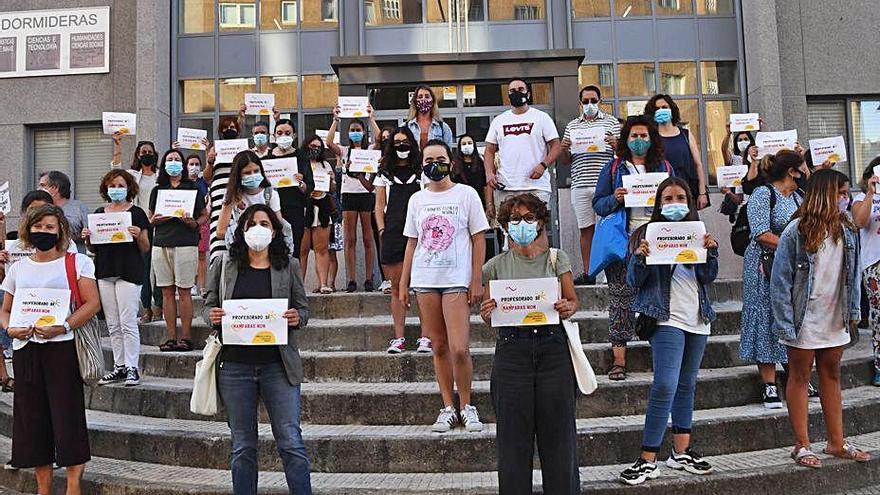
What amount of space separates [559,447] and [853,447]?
268cm

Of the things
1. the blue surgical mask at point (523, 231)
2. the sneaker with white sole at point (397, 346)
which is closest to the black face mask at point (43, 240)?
the sneaker with white sole at point (397, 346)

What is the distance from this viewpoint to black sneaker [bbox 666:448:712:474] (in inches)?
214

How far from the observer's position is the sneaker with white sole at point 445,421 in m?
5.95

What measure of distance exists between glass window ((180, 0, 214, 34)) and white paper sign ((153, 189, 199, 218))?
977 cm

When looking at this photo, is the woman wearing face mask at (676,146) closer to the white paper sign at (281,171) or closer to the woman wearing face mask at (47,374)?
the white paper sign at (281,171)

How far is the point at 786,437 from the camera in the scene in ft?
20.2

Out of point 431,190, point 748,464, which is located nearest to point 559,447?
point 748,464

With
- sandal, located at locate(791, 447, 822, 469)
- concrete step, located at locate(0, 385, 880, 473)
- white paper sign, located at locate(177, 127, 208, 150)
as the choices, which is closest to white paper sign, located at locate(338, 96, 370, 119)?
white paper sign, located at locate(177, 127, 208, 150)

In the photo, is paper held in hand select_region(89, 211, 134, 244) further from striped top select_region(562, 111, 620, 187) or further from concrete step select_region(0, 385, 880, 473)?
striped top select_region(562, 111, 620, 187)

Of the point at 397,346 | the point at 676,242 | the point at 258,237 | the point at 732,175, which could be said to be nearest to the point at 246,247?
the point at 258,237

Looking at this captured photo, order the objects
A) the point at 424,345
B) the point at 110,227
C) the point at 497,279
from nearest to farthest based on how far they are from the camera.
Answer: the point at 497,279 → the point at 424,345 → the point at 110,227

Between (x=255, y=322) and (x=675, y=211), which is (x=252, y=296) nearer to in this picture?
(x=255, y=322)

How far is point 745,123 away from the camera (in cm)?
998

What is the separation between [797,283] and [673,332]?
1.11 m
